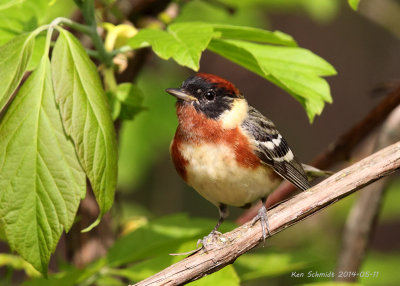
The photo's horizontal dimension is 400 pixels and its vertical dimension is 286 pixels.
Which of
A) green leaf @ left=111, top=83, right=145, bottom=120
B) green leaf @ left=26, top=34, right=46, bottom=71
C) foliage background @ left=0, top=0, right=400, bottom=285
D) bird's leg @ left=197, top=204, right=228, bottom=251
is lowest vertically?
foliage background @ left=0, top=0, right=400, bottom=285

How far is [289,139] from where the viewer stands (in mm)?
8164

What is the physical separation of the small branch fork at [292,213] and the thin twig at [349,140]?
1.67 ft

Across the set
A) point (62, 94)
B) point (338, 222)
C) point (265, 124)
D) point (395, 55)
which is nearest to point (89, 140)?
point (62, 94)

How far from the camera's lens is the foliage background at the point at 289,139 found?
261 centimetres

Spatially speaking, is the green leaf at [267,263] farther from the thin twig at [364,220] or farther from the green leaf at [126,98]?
the green leaf at [126,98]

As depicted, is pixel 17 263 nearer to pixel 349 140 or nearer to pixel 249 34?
pixel 249 34

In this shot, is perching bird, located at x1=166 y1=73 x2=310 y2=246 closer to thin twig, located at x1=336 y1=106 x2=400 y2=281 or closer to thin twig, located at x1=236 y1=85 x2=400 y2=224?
thin twig, located at x1=236 y1=85 x2=400 y2=224

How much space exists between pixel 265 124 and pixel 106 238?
3.21ft

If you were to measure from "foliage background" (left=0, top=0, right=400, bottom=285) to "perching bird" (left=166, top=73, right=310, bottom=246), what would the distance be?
223 mm

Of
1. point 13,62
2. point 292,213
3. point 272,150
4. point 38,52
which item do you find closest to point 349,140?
Answer: point 272,150

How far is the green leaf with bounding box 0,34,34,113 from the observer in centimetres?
188

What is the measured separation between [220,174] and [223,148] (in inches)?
4.7

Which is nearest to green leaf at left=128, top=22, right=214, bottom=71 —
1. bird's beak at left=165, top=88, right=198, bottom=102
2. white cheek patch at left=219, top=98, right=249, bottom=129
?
bird's beak at left=165, top=88, right=198, bottom=102

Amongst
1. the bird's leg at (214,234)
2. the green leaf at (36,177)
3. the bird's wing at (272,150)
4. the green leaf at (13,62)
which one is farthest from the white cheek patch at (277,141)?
the green leaf at (13,62)
